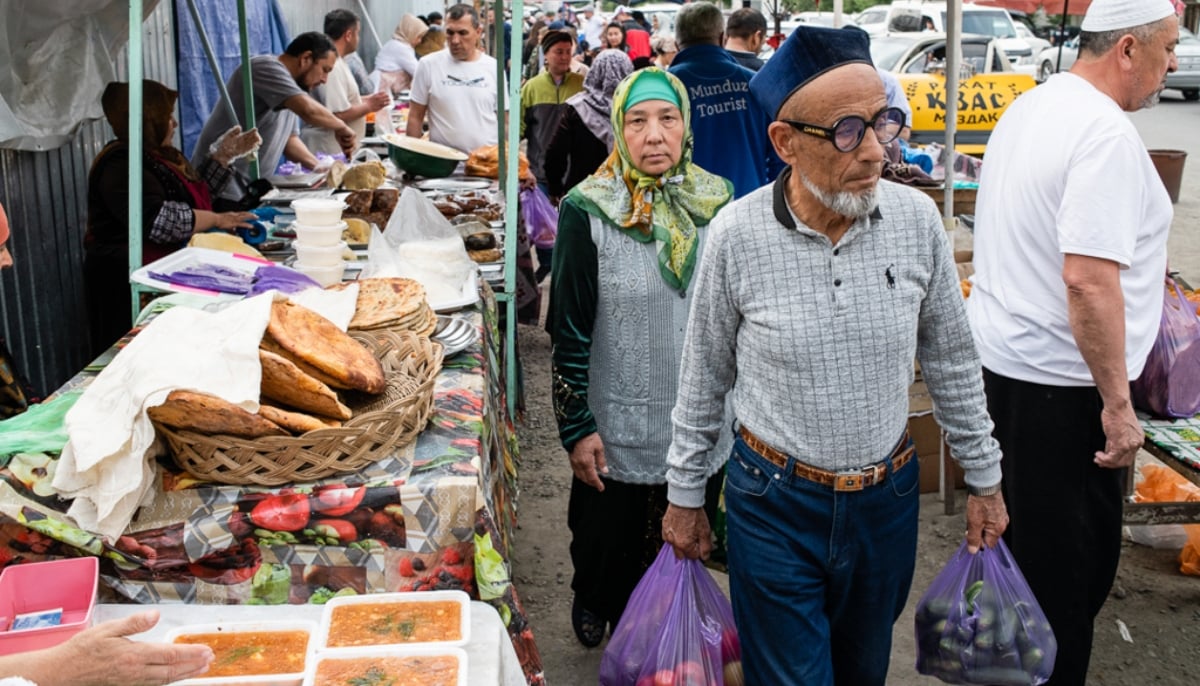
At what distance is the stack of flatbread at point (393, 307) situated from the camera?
3.13m

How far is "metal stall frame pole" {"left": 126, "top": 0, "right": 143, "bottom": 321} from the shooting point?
11.8 feet

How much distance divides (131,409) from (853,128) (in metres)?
1.54

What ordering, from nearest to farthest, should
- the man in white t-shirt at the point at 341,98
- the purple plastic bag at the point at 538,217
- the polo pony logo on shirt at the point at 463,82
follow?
1. the purple plastic bag at the point at 538,217
2. the polo pony logo on shirt at the point at 463,82
3. the man in white t-shirt at the point at 341,98

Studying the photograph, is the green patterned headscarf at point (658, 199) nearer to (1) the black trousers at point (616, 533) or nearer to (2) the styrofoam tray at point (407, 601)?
(1) the black trousers at point (616, 533)

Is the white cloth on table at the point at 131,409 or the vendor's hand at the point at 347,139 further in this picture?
the vendor's hand at the point at 347,139

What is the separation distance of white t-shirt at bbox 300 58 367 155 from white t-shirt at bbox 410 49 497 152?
85cm

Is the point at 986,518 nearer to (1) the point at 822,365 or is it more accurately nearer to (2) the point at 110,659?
(1) the point at 822,365

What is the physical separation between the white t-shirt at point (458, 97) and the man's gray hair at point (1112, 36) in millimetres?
5208

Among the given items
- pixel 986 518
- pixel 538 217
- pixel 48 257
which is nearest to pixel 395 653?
pixel 986 518

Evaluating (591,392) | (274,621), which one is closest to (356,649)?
(274,621)

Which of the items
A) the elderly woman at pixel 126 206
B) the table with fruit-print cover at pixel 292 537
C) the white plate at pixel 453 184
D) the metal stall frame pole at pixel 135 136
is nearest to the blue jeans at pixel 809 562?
the table with fruit-print cover at pixel 292 537

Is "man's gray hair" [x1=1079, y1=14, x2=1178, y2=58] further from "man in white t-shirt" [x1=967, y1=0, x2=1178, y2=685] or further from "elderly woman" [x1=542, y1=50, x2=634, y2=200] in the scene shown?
"elderly woman" [x1=542, y1=50, x2=634, y2=200]

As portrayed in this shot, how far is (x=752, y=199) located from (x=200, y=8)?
6.41 meters

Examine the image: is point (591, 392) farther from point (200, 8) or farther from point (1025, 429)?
point (200, 8)
